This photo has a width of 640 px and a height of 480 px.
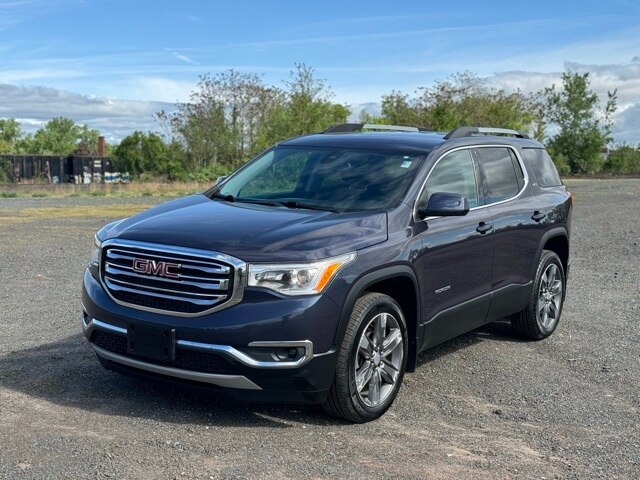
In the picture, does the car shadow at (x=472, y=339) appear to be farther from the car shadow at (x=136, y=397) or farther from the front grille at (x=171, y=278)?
the front grille at (x=171, y=278)

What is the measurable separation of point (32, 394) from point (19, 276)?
5901 millimetres

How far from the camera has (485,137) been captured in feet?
24.4

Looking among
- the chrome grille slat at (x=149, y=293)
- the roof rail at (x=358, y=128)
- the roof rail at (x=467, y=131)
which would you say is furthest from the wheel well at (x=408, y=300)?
the roof rail at (x=358, y=128)

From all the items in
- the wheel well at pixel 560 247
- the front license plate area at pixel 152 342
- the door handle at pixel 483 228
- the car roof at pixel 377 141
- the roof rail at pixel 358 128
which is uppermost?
the roof rail at pixel 358 128

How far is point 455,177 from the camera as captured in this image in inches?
263

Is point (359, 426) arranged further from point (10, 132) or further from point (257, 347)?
point (10, 132)

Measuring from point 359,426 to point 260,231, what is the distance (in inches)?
56.1

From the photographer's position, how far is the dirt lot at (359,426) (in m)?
4.60

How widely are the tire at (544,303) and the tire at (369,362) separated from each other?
2489 millimetres

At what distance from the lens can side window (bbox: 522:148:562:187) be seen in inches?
316

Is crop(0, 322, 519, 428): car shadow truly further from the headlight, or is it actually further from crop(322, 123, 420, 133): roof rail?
crop(322, 123, 420, 133): roof rail

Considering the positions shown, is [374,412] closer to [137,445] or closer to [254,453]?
[254,453]

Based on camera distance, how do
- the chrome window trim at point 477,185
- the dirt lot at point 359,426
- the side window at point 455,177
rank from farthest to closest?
the side window at point 455,177 → the chrome window trim at point 477,185 → the dirt lot at point 359,426

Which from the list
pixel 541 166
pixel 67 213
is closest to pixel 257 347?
pixel 541 166
